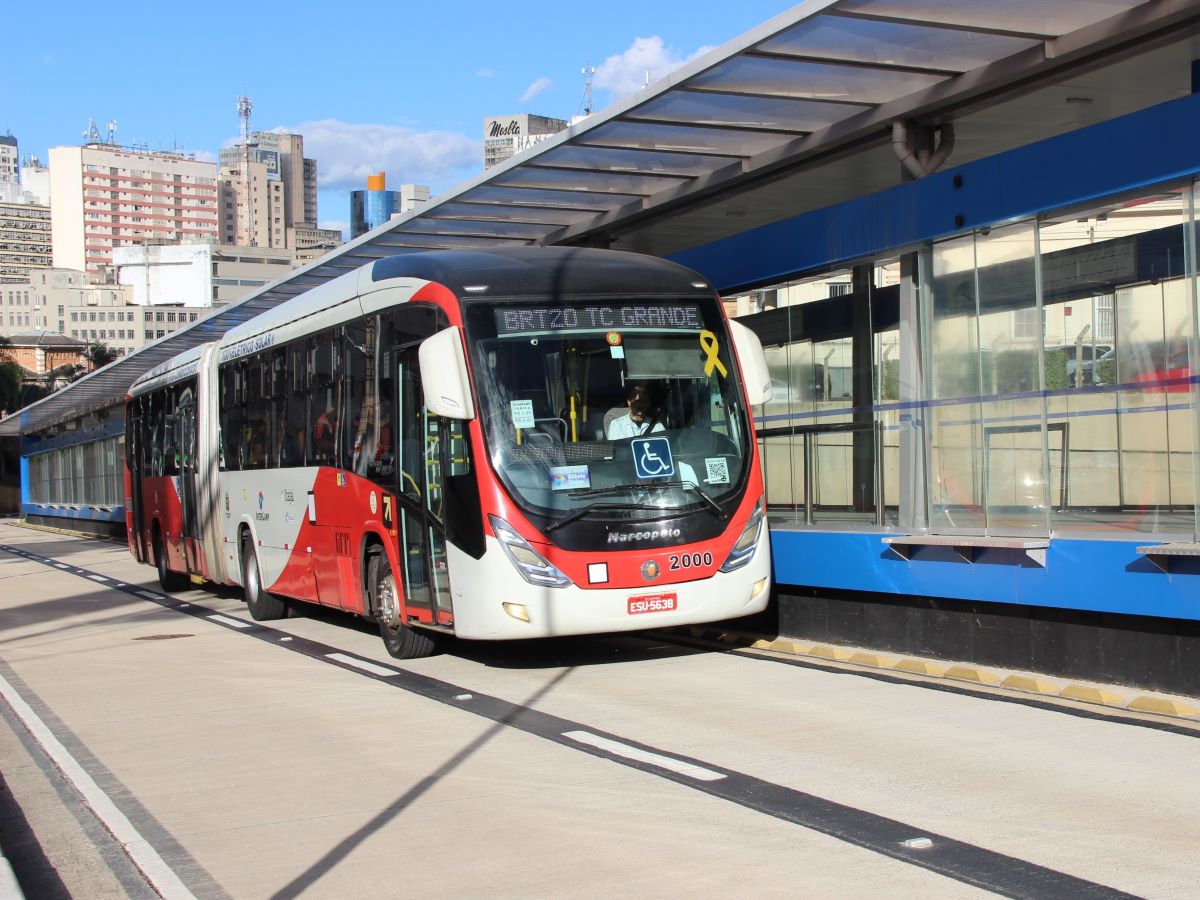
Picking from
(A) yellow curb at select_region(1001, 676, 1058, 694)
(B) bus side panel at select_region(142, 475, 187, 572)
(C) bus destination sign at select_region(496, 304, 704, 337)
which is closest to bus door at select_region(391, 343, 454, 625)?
(C) bus destination sign at select_region(496, 304, 704, 337)

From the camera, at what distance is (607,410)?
11586 millimetres

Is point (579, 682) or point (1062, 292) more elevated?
point (1062, 292)

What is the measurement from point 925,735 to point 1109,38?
217 inches

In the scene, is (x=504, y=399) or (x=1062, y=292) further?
(x=504, y=399)

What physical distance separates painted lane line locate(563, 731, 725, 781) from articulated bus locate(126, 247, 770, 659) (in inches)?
83.5

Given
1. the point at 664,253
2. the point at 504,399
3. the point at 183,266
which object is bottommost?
the point at 504,399

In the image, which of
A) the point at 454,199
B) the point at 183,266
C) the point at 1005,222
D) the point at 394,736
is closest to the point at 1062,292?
the point at 1005,222

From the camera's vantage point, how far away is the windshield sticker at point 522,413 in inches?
450

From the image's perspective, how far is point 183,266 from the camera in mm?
187750

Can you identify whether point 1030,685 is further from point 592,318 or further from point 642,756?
point 592,318

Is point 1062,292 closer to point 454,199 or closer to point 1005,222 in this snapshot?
point 1005,222

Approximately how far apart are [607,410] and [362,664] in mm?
3606

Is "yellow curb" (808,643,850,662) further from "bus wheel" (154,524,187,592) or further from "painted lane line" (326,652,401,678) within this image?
"bus wheel" (154,524,187,592)

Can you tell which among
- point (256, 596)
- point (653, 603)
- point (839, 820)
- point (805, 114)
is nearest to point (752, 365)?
point (653, 603)
